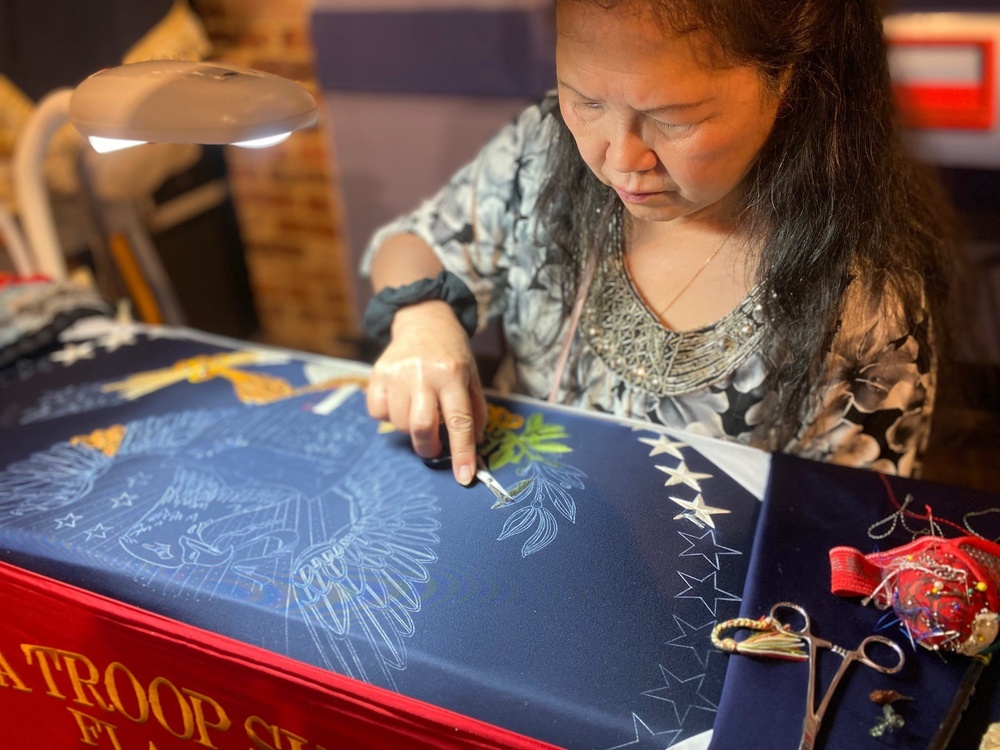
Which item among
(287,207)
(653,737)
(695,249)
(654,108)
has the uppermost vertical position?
(654,108)

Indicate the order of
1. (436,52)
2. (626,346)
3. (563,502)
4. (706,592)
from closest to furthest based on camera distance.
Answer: (706,592) → (563,502) → (626,346) → (436,52)

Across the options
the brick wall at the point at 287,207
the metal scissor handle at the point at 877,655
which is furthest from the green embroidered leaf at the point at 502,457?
the brick wall at the point at 287,207

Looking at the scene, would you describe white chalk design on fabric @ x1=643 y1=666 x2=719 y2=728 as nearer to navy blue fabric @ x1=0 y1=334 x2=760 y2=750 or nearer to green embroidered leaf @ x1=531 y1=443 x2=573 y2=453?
navy blue fabric @ x1=0 y1=334 x2=760 y2=750

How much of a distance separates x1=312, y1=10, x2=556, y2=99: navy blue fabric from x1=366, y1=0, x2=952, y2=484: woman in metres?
0.52

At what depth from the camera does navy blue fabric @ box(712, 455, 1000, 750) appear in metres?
0.65

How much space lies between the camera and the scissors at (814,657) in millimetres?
648

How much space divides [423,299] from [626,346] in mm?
245

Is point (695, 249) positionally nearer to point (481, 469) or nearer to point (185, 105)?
point (481, 469)

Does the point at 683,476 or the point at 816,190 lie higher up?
the point at 816,190

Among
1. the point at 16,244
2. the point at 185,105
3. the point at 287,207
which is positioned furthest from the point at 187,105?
the point at 287,207

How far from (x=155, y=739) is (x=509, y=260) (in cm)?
65

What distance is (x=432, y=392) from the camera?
93 centimetres

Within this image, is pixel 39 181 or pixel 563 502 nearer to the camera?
pixel 563 502

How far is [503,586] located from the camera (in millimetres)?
784
